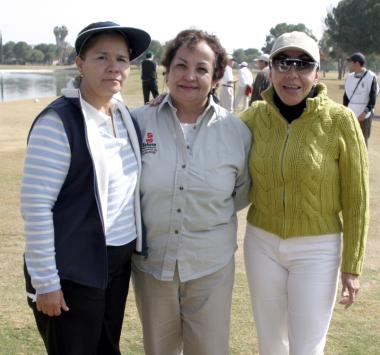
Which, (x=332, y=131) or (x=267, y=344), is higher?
(x=332, y=131)

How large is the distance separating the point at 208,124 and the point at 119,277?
0.90 metres

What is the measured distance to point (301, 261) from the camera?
280cm

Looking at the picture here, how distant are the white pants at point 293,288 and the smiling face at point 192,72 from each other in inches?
32.3

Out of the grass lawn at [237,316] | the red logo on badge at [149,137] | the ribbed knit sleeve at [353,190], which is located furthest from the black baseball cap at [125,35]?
the grass lawn at [237,316]

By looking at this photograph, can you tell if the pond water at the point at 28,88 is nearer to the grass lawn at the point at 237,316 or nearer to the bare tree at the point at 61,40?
the grass lawn at the point at 237,316

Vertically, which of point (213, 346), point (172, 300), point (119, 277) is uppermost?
point (119, 277)

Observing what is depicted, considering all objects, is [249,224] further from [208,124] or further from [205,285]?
[208,124]

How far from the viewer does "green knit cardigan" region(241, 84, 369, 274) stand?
8.85 ft

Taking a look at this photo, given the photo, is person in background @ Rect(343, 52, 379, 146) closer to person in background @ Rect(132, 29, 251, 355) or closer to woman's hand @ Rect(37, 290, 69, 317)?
person in background @ Rect(132, 29, 251, 355)

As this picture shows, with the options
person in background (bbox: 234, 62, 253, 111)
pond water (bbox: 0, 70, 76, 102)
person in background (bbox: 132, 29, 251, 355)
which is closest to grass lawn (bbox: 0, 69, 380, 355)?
person in background (bbox: 132, 29, 251, 355)

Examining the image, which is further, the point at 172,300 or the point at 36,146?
the point at 172,300

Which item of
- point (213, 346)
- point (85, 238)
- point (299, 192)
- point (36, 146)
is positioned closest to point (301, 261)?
point (299, 192)

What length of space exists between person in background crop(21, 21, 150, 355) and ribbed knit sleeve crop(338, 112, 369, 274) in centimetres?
102

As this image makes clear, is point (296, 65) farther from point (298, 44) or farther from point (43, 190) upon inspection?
point (43, 190)
